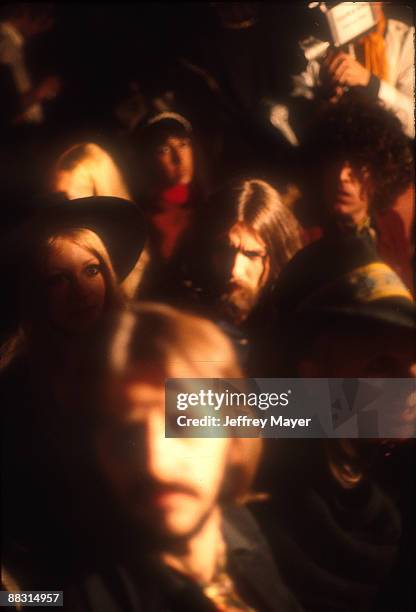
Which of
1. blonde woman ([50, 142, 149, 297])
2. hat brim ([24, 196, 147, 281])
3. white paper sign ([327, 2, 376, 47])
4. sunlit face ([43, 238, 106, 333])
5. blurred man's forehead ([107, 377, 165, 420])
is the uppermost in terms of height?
white paper sign ([327, 2, 376, 47])

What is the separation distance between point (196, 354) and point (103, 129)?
2.07 ft

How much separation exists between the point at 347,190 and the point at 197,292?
477mm

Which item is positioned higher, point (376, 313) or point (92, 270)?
point (92, 270)

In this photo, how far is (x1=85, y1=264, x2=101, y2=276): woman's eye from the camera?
1.53 m

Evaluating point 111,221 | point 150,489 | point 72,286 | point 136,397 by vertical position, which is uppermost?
point 111,221

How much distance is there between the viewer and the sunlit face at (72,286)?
152 centimetres

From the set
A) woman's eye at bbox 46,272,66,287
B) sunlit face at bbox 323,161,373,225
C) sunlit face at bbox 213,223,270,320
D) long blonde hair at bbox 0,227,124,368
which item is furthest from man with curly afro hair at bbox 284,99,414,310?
woman's eye at bbox 46,272,66,287

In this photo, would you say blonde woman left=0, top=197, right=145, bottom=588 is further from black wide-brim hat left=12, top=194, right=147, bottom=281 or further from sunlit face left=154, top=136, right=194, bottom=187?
sunlit face left=154, top=136, right=194, bottom=187

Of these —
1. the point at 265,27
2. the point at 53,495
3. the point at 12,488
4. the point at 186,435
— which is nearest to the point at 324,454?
the point at 186,435

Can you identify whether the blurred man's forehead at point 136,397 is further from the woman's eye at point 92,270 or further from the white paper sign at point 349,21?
the white paper sign at point 349,21

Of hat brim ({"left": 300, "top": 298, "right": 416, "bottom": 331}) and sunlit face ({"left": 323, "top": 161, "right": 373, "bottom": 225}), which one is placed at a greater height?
sunlit face ({"left": 323, "top": 161, "right": 373, "bottom": 225})

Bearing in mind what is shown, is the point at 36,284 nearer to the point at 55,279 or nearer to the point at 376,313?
the point at 55,279

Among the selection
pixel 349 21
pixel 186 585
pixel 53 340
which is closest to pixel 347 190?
pixel 349 21

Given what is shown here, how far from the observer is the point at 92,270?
153 centimetres
